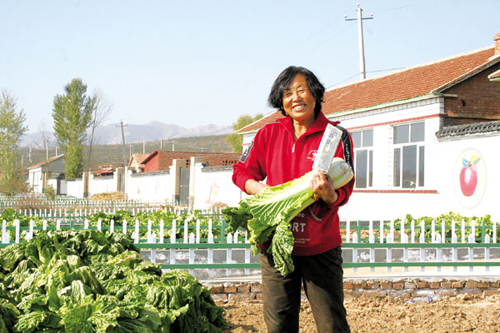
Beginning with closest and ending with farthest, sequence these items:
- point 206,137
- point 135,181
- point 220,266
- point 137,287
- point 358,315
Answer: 1. point 137,287
2. point 358,315
3. point 220,266
4. point 135,181
5. point 206,137

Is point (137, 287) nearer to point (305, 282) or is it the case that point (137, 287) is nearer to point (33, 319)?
point (33, 319)

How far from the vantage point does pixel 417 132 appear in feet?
54.7

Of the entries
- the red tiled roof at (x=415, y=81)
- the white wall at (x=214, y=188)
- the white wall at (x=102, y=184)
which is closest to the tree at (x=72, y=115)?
the white wall at (x=102, y=184)

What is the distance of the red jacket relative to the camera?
10.4 feet

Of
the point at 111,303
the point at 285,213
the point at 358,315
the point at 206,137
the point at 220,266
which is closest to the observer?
the point at 285,213

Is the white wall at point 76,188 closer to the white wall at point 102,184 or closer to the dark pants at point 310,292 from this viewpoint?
the white wall at point 102,184

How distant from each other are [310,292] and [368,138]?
1627 cm

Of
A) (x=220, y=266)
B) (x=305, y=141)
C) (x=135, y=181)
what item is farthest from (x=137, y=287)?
(x=135, y=181)

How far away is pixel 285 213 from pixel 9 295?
2.05m

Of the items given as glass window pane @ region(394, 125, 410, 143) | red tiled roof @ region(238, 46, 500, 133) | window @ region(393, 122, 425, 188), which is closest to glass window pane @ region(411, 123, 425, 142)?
window @ region(393, 122, 425, 188)

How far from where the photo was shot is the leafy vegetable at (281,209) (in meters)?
3.04

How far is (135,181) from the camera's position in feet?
127

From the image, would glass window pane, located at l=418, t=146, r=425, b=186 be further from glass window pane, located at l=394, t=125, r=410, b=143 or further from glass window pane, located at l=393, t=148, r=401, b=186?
glass window pane, located at l=393, t=148, r=401, b=186

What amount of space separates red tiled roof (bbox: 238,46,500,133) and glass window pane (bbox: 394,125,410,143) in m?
0.96
